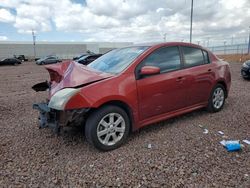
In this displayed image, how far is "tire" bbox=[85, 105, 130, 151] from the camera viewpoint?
2.97 m

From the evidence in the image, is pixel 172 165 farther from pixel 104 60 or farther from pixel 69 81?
pixel 104 60

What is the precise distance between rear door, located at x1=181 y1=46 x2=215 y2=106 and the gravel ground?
19.2 inches

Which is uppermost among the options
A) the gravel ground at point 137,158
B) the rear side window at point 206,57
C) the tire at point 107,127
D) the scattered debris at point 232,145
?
the rear side window at point 206,57

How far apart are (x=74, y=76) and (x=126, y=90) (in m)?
0.84

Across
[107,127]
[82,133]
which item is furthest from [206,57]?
[82,133]

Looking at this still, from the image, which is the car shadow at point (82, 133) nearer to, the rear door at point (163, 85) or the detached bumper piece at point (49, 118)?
the detached bumper piece at point (49, 118)

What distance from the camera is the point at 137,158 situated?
2.94 metres

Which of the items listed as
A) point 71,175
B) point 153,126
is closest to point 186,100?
point 153,126

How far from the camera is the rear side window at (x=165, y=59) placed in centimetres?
360

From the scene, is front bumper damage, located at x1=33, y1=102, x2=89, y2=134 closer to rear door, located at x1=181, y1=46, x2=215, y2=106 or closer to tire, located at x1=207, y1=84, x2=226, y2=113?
rear door, located at x1=181, y1=46, x2=215, y2=106

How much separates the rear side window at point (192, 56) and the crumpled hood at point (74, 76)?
166 centimetres

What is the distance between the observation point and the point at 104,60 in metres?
4.06

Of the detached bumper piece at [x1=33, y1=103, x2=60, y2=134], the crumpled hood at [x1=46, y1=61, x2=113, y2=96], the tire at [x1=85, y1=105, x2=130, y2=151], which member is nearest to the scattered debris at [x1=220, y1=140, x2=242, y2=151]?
the tire at [x1=85, y1=105, x2=130, y2=151]

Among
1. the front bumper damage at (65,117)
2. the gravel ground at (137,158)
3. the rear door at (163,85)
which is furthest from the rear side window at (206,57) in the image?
the front bumper damage at (65,117)
